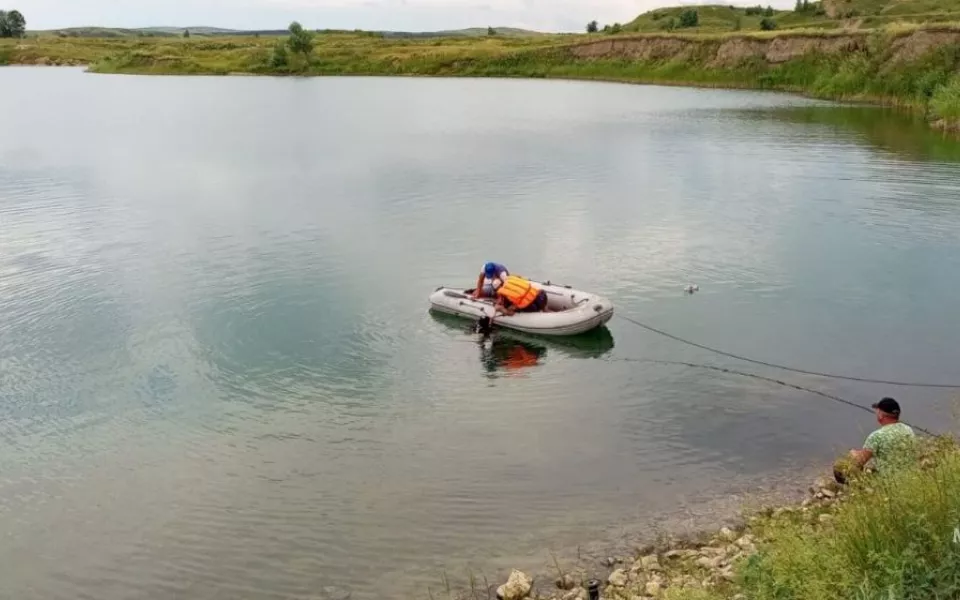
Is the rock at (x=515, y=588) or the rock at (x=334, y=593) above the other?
the rock at (x=515, y=588)

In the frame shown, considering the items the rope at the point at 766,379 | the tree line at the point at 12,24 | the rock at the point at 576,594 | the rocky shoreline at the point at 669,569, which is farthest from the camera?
the tree line at the point at 12,24

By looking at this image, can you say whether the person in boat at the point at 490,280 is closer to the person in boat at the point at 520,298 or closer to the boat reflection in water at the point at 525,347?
the person in boat at the point at 520,298

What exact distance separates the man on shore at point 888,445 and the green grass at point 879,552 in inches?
86.7

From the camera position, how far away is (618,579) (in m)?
10.9

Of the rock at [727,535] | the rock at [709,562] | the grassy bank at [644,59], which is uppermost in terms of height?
the grassy bank at [644,59]

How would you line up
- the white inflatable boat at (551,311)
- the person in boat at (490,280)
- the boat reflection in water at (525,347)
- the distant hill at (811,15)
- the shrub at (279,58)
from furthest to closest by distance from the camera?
the shrub at (279,58), the distant hill at (811,15), the person in boat at (490,280), the white inflatable boat at (551,311), the boat reflection in water at (525,347)

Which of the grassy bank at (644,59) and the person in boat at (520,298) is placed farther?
the grassy bank at (644,59)

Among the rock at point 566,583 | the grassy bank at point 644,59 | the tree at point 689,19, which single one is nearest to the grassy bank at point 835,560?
the rock at point 566,583

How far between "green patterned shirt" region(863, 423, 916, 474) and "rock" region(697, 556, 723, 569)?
2.50m

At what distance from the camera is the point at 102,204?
37.1m

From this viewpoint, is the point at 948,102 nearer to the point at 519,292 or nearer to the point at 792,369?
the point at 792,369

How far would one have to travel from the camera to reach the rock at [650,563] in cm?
1107

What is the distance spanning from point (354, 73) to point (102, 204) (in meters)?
78.0

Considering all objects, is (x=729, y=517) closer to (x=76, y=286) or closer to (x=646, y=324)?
(x=646, y=324)
